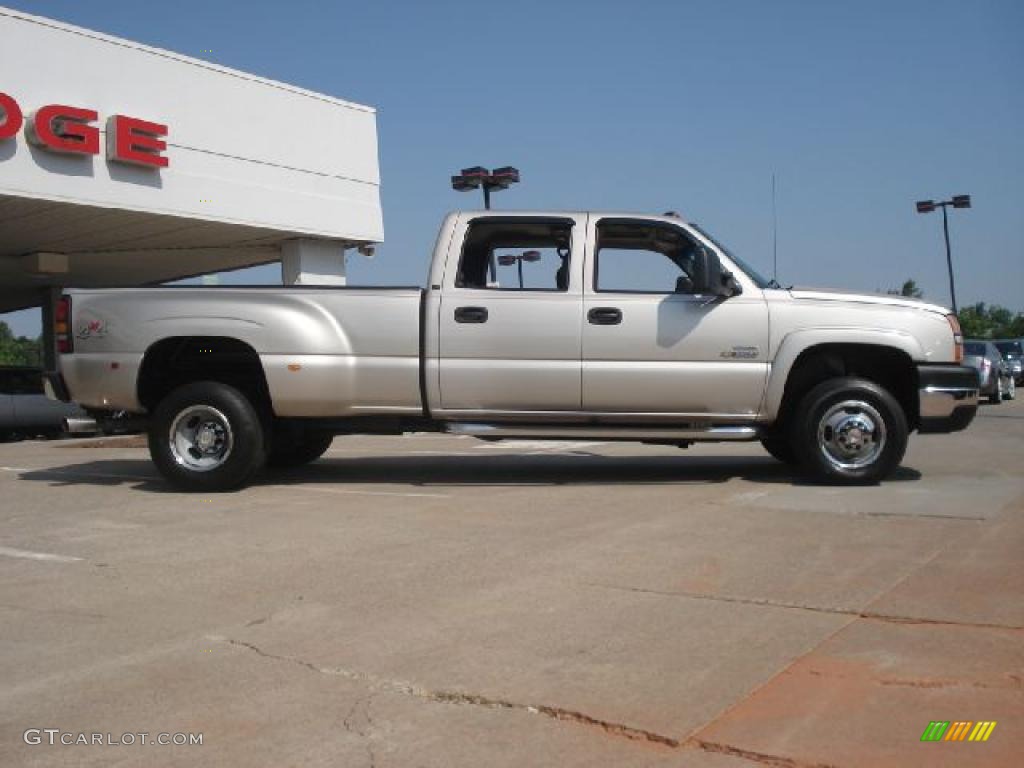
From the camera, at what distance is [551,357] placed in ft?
25.8

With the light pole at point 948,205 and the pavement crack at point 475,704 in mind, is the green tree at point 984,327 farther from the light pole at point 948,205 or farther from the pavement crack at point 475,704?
the pavement crack at point 475,704

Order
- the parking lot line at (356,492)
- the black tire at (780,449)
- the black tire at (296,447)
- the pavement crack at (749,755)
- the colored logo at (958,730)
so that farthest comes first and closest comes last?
the black tire at (296,447) → the black tire at (780,449) → the parking lot line at (356,492) → the colored logo at (958,730) → the pavement crack at (749,755)

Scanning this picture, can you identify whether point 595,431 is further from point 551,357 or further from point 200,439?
point 200,439

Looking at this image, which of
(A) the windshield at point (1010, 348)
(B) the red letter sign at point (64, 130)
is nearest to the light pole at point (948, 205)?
(A) the windshield at point (1010, 348)

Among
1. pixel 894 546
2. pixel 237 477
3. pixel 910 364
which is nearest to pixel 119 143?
pixel 237 477

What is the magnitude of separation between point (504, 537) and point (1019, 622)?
2821 mm

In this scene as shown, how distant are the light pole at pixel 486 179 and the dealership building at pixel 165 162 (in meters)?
4.12

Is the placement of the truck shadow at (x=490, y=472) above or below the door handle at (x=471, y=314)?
below

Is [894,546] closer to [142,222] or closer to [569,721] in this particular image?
[569,721]

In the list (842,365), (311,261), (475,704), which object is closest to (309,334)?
(842,365)

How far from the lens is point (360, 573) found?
5258mm

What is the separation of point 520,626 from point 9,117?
53.6 feet

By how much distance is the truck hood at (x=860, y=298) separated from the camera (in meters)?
7.91

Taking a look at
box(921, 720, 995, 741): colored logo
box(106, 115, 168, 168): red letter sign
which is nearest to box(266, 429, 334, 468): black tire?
box(921, 720, 995, 741): colored logo
